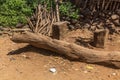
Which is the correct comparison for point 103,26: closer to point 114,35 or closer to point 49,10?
point 114,35

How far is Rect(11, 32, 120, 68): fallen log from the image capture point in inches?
179

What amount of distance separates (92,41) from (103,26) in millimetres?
637

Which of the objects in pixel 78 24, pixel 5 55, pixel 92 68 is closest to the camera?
pixel 92 68

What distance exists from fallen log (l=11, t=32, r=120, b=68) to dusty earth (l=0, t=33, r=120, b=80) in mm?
126

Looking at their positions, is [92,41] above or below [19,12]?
below

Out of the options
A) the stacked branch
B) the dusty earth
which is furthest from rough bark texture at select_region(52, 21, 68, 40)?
the stacked branch

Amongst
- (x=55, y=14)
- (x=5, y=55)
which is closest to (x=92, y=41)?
(x=55, y=14)

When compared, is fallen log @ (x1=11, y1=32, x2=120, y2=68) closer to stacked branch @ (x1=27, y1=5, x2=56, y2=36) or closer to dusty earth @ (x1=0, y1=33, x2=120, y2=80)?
dusty earth @ (x1=0, y1=33, x2=120, y2=80)

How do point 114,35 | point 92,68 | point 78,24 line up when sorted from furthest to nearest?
point 78,24 < point 114,35 < point 92,68

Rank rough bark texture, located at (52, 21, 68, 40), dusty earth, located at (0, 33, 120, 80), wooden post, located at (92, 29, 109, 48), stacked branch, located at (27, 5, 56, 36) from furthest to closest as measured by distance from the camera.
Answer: stacked branch, located at (27, 5, 56, 36) < rough bark texture, located at (52, 21, 68, 40) < wooden post, located at (92, 29, 109, 48) < dusty earth, located at (0, 33, 120, 80)

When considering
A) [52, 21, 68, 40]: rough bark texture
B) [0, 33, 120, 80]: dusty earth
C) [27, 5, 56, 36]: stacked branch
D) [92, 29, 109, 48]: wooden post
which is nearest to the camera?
[0, 33, 120, 80]: dusty earth

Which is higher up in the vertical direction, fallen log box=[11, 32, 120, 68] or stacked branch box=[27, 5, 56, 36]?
stacked branch box=[27, 5, 56, 36]

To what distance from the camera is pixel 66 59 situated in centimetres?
487

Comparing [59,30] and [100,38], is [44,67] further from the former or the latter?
[100,38]
